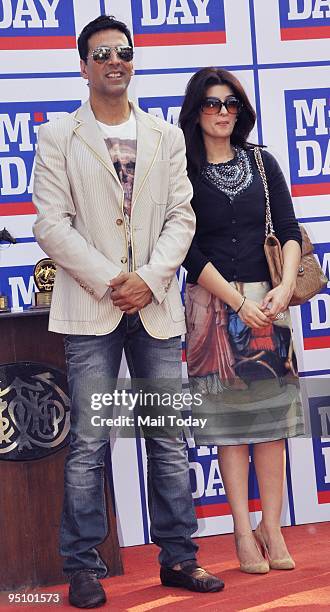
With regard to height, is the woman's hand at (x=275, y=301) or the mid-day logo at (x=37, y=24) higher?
the mid-day logo at (x=37, y=24)

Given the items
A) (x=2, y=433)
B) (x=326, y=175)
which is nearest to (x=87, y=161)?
(x=2, y=433)

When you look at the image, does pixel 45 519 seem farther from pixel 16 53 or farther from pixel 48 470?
pixel 16 53

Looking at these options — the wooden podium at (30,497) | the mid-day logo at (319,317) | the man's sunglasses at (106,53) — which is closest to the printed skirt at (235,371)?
the wooden podium at (30,497)

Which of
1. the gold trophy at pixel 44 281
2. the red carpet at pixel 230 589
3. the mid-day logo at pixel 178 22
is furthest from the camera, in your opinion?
the mid-day logo at pixel 178 22

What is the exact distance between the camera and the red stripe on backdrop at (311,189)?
4.72 metres

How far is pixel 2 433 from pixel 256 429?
91cm

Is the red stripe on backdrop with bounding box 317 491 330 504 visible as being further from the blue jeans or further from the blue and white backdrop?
the blue jeans

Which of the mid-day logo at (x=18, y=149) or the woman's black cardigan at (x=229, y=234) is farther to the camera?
the mid-day logo at (x=18, y=149)

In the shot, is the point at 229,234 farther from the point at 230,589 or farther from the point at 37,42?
the point at 37,42

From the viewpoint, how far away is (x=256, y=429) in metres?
3.76

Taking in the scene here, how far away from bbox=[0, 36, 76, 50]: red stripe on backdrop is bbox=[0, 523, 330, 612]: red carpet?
84.9 inches

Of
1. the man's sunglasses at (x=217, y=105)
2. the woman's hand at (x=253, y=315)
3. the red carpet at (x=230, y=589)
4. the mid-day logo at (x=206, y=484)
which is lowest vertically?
the red carpet at (x=230, y=589)

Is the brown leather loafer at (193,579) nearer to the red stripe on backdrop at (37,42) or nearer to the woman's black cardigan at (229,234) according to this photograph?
the woman's black cardigan at (229,234)

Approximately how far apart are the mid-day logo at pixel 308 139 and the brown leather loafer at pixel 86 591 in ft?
6.76
